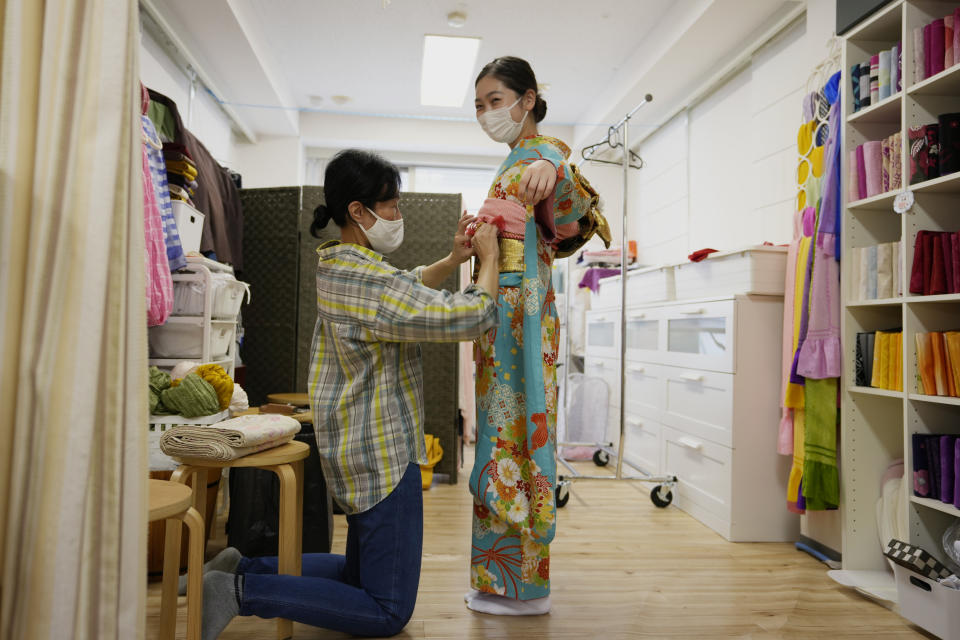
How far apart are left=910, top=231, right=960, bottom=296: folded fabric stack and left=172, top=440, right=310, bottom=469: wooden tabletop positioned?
1820 mm

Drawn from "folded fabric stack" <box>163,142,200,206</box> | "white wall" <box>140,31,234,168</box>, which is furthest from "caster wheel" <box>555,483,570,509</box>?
"white wall" <box>140,31,234,168</box>

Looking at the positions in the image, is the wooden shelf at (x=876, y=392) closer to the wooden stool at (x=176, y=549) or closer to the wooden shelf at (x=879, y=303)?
the wooden shelf at (x=879, y=303)

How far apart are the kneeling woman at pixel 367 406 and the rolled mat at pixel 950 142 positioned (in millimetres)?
1370

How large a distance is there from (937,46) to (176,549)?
241 centimetres

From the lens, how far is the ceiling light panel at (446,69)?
445 cm

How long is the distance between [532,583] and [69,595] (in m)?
1.29

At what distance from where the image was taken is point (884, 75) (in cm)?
203

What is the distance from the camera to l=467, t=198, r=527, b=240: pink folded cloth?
1.62m

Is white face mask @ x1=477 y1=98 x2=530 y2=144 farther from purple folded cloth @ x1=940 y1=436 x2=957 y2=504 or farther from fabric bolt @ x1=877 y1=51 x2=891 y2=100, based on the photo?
purple folded cloth @ x1=940 y1=436 x2=957 y2=504

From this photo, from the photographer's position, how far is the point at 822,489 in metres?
2.17

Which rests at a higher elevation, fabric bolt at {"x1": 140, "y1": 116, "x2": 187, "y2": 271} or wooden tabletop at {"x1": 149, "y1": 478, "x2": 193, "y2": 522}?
fabric bolt at {"x1": 140, "y1": 116, "x2": 187, "y2": 271}

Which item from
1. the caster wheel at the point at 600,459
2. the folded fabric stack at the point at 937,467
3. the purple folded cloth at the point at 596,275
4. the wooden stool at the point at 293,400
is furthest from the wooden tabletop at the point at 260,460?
the purple folded cloth at the point at 596,275

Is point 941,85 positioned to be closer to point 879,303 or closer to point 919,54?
point 919,54

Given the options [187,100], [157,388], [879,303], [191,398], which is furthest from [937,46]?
[187,100]
